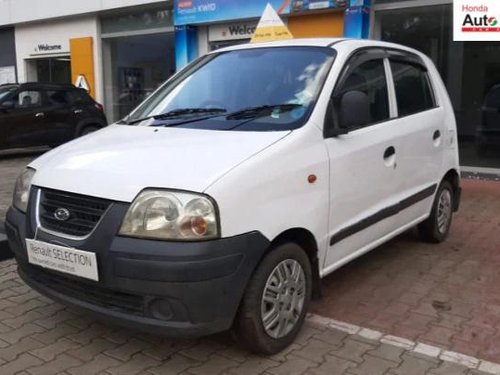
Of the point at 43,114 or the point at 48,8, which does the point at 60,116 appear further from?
the point at 48,8

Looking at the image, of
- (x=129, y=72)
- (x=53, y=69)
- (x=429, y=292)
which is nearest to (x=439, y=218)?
(x=429, y=292)

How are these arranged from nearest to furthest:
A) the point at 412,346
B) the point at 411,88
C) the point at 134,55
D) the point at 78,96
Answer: the point at 412,346
the point at 411,88
the point at 78,96
the point at 134,55

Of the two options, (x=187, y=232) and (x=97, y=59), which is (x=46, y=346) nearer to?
(x=187, y=232)

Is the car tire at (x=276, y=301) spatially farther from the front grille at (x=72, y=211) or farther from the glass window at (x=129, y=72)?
the glass window at (x=129, y=72)

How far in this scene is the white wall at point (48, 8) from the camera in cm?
1498

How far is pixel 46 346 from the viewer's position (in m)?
3.55

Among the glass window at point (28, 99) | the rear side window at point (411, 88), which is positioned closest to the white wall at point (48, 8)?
the glass window at point (28, 99)

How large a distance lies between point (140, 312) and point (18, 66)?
712 inches

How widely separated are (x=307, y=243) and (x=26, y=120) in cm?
1009

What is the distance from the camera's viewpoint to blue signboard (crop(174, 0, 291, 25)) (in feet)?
39.3

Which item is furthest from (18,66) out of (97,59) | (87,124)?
(87,124)

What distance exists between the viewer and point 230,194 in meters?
2.96

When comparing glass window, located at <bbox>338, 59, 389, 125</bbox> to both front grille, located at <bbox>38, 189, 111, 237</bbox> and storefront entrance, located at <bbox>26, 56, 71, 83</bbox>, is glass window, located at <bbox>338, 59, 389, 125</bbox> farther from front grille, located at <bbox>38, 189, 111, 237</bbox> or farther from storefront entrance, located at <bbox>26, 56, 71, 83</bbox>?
storefront entrance, located at <bbox>26, 56, 71, 83</bbox>

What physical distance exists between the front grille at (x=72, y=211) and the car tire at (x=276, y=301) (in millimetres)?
891
